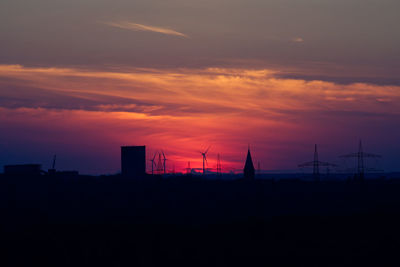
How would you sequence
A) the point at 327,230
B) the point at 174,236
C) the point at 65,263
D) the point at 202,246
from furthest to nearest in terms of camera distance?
the point at 327,230 → the point at 174,236 → the point at 202,246 → the point at 65,263

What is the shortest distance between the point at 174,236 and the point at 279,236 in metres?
20.9

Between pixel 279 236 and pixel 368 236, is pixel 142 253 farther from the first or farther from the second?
pixel 368 236

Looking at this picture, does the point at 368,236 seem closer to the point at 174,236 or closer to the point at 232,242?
the point at 232,242

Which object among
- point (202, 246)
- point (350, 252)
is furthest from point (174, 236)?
point (350, 252)

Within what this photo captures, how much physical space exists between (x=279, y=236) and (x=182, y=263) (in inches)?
1291

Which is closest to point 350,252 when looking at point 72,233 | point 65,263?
point 65,263

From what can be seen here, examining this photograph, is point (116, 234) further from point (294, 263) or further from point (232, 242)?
point (294, 263)

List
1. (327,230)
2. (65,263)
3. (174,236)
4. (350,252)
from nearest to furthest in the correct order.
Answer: (65,263) < (350,252) < (174,236) < (327,230)

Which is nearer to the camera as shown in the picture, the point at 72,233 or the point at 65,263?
the point at 65,263

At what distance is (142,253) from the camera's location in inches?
4023

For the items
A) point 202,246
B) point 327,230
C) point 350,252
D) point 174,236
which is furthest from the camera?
point 327,230

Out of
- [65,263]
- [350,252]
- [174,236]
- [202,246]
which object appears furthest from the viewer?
[174,236]

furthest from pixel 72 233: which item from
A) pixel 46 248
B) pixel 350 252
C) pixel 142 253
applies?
pixel 350 252

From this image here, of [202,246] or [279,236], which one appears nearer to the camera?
[202,246]
